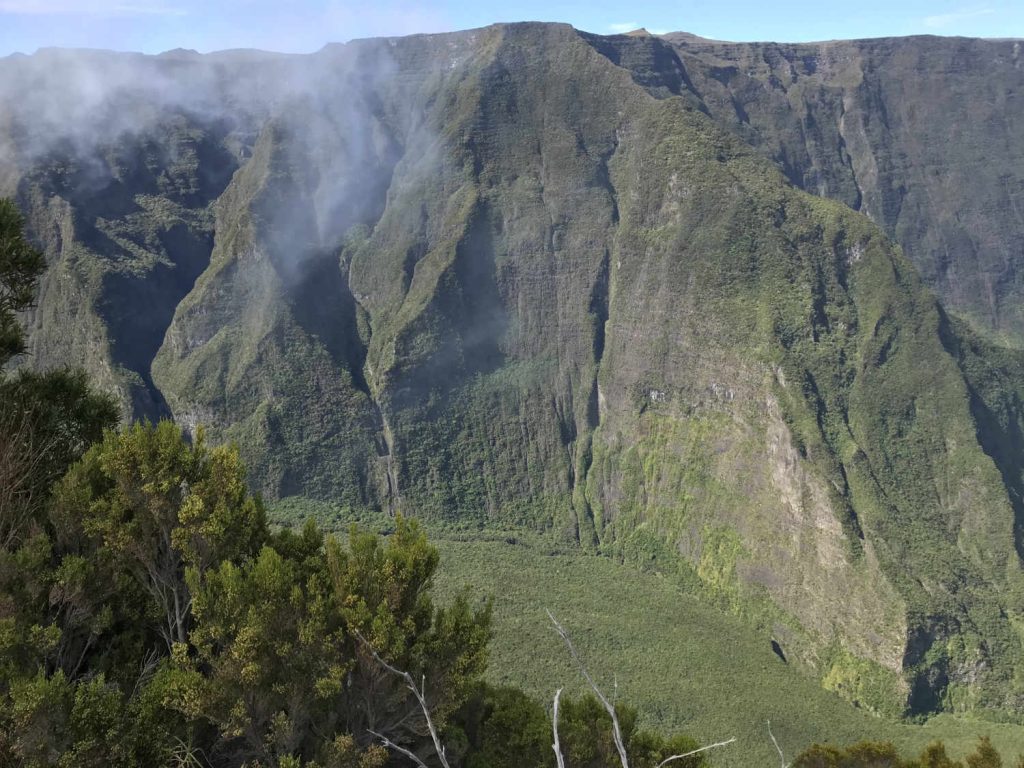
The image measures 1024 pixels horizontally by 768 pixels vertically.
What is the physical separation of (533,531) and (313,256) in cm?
3871

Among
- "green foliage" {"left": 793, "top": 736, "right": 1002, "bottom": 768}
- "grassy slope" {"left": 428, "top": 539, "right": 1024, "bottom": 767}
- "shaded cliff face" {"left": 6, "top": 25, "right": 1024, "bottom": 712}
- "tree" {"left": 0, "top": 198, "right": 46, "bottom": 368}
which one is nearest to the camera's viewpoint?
"tree" {"left": 0, "top": 198, "right": 46, "bottom": 368}

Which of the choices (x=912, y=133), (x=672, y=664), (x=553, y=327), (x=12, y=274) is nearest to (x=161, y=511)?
(x=12, y=274)

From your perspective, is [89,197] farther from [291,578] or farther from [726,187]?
[291,578]

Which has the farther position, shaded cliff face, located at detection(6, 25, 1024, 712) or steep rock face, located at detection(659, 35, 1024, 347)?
steep rock face, located at detection(659, 35, 1024, 347)

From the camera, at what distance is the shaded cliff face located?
5247cm

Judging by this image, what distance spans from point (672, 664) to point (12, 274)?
40.3m

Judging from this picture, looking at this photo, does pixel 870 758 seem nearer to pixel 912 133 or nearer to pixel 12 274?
pixel 12 274

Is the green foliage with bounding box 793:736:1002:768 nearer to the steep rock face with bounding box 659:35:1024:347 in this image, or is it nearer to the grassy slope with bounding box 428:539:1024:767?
the grassy slope with bounding box 428:539:1024:767

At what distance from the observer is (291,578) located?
13945mm

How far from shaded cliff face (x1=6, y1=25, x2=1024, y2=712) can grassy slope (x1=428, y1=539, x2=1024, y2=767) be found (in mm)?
3100

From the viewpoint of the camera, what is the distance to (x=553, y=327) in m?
76.9

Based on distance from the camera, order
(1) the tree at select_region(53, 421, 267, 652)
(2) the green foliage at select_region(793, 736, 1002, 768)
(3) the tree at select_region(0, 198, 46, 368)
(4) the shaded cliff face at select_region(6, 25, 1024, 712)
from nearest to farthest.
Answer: (1) the tree at select_region(53, 421, 267, 652), (3) the tree at select_region(0, 198, 46, 368), (2) the green foliage at select_region(793, 736, 1002, 768), (4) the shaded cliff face at select_region(6, 25, 1024, 712)

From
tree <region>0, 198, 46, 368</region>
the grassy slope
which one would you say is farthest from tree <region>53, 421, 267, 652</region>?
the grassy slope

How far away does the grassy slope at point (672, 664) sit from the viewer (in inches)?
1582
